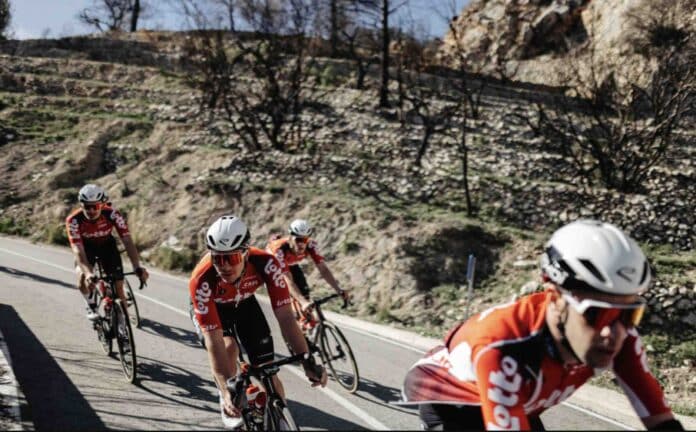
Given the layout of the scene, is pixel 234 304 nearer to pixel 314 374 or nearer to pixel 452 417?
pixel 314 374

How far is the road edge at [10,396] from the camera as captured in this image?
4261mm

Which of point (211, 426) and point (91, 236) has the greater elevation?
point (91, 236)

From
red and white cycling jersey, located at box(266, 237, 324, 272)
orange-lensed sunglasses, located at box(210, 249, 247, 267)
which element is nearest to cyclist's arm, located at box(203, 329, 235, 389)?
orange-lensed sunglasses, located at box(210, 249, 247, 267)

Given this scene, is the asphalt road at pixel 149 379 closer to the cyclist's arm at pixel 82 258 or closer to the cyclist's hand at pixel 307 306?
the cyclist's hand at pixel 307 306

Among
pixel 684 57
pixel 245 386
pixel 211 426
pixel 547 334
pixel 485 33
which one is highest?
pixel 485 33

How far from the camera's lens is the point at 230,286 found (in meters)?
4.47

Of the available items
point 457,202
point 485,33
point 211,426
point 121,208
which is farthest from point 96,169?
point 485,33

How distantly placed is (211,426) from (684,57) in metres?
14.7

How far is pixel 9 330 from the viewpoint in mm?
7602

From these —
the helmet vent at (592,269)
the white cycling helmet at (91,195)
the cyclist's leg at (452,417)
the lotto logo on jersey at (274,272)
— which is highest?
the helmet vent at (592,269)

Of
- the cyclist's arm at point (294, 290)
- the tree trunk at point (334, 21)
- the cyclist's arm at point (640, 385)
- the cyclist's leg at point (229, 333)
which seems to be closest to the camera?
the cyclist's arm at point (640, 385)

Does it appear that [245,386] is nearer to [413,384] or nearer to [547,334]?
[413,384]

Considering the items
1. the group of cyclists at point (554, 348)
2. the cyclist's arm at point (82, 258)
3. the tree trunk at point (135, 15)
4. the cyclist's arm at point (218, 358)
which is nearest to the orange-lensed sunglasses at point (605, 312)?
the group of cyclists at point (554, 348)

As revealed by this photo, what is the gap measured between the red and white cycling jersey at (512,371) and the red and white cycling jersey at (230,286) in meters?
1.97
